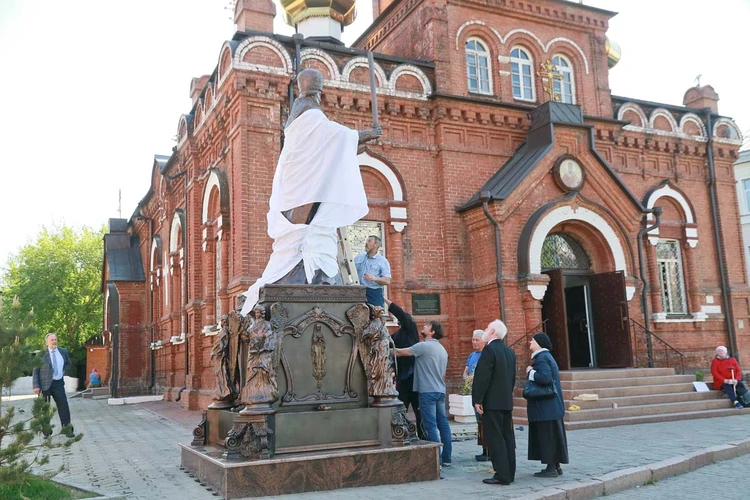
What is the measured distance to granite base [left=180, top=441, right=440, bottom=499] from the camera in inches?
224

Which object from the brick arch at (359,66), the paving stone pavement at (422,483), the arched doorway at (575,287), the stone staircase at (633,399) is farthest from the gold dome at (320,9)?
the stone staircase at (633,399)

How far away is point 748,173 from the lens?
32188 mm

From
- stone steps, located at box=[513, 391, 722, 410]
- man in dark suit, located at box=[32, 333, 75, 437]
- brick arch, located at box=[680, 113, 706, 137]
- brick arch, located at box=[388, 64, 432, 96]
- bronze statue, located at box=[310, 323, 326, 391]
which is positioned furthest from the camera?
brick arch, located at box=[680, 113, 706, 137]

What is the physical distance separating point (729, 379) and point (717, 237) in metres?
5.66

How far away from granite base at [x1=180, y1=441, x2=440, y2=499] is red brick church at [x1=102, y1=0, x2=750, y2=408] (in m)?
7.35

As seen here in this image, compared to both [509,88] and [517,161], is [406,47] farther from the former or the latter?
[517,161]

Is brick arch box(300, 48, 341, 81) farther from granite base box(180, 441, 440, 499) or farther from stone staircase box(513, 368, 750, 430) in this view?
granite base box(180, 441, 440, 499)

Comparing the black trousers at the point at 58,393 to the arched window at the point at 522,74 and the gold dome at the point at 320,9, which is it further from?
the arched window at the point at 522,74

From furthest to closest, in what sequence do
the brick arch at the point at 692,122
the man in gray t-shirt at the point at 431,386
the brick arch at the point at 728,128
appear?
the brick arch at the point at 728,128 < the brick arch at the point at 692,122 < the man in gray t-shirt at the point at 431,386

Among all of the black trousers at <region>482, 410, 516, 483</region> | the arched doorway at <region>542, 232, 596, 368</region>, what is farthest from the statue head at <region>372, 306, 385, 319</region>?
the arched doorway at <region>542, 232, 596, 368</region>

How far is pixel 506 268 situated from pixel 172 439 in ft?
24.3

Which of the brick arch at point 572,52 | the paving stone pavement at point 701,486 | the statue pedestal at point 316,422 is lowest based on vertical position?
the paving stone pavement at point 701,486

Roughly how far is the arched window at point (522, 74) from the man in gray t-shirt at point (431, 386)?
10511mm

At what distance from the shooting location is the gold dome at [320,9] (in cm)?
1789
